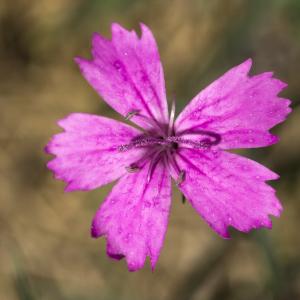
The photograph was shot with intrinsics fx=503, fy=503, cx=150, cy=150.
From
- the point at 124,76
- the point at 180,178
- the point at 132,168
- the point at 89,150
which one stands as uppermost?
the point at 124,76

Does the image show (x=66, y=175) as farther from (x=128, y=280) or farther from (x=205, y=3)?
(x=205, y=3)

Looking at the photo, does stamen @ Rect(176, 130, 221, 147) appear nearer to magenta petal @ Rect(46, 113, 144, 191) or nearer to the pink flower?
the pink flower

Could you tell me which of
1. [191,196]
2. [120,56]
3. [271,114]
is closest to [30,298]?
[191,196]

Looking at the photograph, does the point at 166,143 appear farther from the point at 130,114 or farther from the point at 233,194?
the point at 233,194

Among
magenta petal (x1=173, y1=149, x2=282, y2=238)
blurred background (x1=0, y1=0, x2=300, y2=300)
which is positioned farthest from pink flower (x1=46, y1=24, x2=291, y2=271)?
blurred background (x1=0, y1=0, x2=300, y2=300)

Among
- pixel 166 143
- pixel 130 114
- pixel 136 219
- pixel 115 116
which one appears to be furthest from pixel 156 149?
pixel 115 116

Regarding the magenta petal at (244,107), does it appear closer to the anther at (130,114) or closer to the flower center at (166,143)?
the flower center at (166,143)
